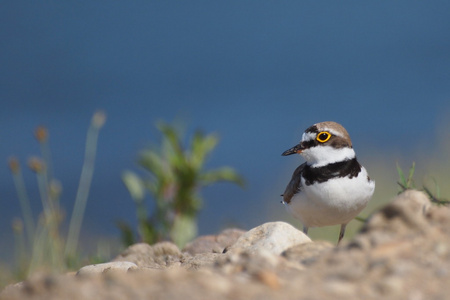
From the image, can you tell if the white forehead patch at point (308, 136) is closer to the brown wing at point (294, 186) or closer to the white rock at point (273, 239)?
the brown wing at point (294, 186)

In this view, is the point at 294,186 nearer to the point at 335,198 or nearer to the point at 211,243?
the point at 335,198

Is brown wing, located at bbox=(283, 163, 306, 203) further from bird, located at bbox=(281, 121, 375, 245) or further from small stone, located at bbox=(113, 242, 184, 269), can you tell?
small stone, located at bbox=(113, 242, 184, 269)

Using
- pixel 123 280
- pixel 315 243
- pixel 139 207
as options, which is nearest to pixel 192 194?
pixel 139 207

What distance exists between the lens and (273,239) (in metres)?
3.97

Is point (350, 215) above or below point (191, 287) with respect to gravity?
above

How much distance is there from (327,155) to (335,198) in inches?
14.0

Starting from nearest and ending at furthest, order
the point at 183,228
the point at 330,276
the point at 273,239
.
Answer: the point at 330,276 → the point at 273,239 → the point at 183,228

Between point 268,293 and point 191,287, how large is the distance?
0.28 m

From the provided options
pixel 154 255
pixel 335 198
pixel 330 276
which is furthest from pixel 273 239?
pixel 154 255

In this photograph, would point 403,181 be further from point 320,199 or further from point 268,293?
point 268,293

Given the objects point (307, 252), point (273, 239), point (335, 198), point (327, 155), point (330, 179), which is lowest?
point (307, 252)

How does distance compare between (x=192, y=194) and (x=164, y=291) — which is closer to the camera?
(x=164, y=291)

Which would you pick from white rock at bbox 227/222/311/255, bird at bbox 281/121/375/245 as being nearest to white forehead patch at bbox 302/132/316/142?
bird at bbox 281/121/375/245

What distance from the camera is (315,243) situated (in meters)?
3.28
